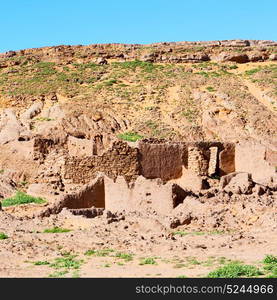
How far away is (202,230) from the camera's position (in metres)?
13.0

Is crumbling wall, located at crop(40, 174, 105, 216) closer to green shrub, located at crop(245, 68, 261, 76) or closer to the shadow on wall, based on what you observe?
the shadow on wall

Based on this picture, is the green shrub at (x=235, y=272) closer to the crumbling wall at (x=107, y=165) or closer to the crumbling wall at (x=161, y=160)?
the crumbling wall at (x=107, y=165)

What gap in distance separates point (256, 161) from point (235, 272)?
13.7 metres

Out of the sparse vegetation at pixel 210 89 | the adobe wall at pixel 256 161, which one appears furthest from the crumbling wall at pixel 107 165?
the sparse vegetation at pixel 210 89

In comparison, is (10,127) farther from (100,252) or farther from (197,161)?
(100,252)

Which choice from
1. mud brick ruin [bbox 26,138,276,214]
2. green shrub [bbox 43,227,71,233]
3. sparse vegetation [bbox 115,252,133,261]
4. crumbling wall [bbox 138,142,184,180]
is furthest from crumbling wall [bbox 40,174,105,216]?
sparse vegetation [bbox 115,252,133,261]

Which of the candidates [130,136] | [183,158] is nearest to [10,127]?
[130,136]

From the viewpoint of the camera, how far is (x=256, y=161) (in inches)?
860

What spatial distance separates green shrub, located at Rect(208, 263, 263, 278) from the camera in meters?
8.45

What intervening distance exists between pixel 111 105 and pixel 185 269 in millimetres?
27628

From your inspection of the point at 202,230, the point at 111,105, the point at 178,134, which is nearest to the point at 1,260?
the point at 202,230

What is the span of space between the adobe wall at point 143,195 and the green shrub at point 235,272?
20.6 feet

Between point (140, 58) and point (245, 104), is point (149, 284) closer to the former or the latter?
point (245, 104)

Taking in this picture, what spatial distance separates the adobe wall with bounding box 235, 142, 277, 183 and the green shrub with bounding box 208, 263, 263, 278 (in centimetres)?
1069
